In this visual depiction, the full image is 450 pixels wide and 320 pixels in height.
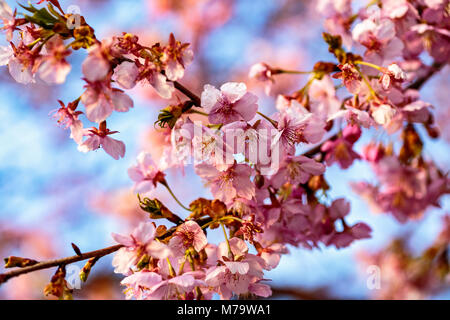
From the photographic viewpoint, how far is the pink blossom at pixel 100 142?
1.19 metres

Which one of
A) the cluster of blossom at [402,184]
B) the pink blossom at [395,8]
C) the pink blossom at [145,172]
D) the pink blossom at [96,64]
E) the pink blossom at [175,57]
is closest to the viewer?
the pink blossom at [96,64]

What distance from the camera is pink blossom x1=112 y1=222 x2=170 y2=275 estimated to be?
1.00m

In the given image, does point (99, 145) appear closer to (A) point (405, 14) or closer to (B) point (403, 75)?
(B) point (403, 75)

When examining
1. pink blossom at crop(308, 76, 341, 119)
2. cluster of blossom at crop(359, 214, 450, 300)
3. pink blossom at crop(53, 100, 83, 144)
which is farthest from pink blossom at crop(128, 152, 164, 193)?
cluster of blossom at crop(359, 214, 450, 300)

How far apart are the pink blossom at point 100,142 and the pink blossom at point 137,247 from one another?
0.30 meters

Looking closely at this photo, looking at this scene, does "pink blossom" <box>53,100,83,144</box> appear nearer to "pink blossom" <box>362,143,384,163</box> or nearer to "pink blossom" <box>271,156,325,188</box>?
"pink blossom" <box>271,156,325,188</box>

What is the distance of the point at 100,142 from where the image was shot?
1.20 meters

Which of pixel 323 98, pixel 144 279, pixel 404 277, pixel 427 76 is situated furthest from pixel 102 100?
pixel 404 277

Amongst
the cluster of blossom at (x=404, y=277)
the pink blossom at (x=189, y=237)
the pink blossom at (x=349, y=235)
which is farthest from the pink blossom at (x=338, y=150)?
the cluster of blossom at (x=404, y=277)

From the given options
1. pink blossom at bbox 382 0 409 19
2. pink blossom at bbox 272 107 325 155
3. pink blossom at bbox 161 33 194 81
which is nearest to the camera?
pink blossom at bbox 161 33 194 81

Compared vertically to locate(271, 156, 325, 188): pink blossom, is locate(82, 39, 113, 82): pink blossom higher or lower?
higher

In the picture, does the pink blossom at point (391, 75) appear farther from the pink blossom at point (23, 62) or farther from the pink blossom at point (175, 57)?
the pink blossom at point (23, 62)

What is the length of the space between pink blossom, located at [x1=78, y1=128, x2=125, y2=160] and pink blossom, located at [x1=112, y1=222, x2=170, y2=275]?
30 centimetres

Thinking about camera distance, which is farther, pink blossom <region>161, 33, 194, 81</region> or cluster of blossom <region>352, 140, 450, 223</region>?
cluster of blossom <region>352, 140, 450, 223</region>
